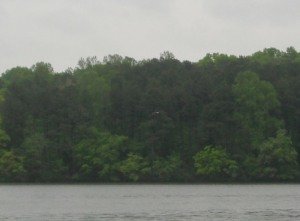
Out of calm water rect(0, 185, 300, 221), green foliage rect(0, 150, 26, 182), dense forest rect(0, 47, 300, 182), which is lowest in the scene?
calm water rect(0, 185, 300, 221)

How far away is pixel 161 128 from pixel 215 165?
33.5 ft

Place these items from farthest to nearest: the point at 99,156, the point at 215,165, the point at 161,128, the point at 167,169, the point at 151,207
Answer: the point at 161,128
the point at 99,156
the point at 167,169
the point at 215,165
the point at 151,207

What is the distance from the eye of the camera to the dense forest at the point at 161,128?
11881cm

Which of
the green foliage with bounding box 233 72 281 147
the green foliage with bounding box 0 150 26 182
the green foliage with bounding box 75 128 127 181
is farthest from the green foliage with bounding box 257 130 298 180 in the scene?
the green foliage with bounding box 0 150 26 182

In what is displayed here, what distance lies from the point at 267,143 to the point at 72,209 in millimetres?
60217

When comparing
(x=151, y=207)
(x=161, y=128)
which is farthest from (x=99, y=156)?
(x=151, y=207)

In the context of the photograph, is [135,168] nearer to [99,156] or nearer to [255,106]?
[99,156]

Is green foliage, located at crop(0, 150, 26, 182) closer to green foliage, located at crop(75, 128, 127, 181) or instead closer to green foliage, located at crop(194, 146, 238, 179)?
green foliage, located at crop(75, 128, 127, 181)

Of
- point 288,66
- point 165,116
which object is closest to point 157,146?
point 165,116

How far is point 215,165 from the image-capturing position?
118812 mm

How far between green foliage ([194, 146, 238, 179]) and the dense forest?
0.49 ft

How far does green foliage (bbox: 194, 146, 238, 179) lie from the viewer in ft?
390

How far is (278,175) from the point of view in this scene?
117m

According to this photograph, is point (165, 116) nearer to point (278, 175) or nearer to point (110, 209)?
point (278, 175)
